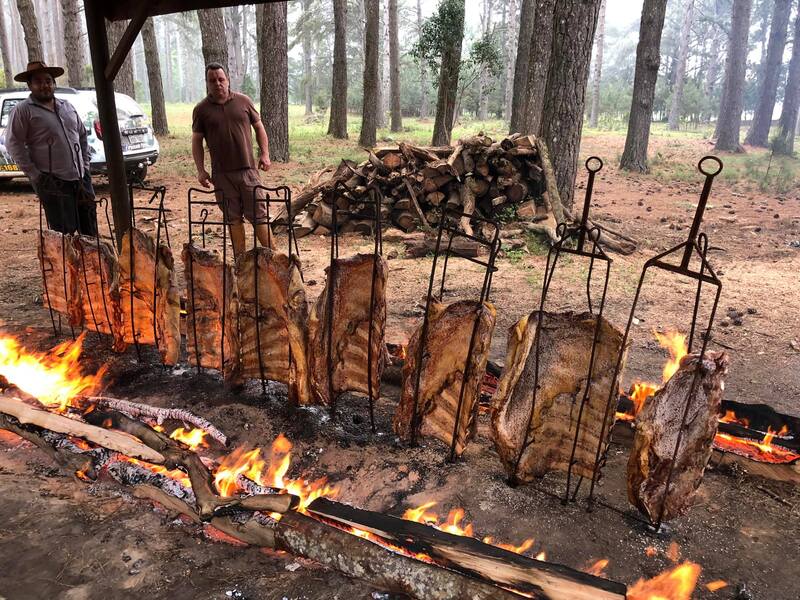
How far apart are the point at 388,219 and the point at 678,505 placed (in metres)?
6.57

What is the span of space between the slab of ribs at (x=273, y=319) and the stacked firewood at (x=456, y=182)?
492 cm

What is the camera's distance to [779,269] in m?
6.99

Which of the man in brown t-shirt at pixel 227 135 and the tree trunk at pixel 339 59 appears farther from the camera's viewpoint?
the tree trunk at pixel 339 59

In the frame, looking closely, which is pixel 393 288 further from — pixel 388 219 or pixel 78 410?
pixel 78 410

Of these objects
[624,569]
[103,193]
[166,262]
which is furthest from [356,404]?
[103,193]

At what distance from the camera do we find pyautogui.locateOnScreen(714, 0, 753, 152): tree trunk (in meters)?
20.3

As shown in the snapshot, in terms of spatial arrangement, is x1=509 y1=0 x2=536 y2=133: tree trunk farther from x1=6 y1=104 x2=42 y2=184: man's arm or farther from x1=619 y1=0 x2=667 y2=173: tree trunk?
x1=6 y1=104 x2=42 y2=184: man's arm

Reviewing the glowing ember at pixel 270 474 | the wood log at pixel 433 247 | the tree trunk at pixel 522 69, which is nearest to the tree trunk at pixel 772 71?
the tree trunk at pixel 522 69

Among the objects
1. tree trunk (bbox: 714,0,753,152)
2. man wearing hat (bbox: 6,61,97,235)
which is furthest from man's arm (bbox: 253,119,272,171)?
tree trunk (bbox: 714,0,753,152)

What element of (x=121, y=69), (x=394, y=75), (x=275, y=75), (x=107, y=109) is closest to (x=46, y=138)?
(x=107, y=109)

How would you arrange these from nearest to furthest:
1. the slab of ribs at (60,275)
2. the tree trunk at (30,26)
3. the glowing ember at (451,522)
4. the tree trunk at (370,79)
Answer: the glowing ember at (451,522) → the slab of ribs at (60,275) → the tree trunk at (30,26) → the tree trunk at (370,79)

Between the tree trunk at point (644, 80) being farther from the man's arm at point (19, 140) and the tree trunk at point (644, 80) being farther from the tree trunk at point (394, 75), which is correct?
the man's arm at point (19, 140)

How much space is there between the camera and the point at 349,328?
118 inches

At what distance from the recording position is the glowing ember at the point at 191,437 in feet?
10.2
